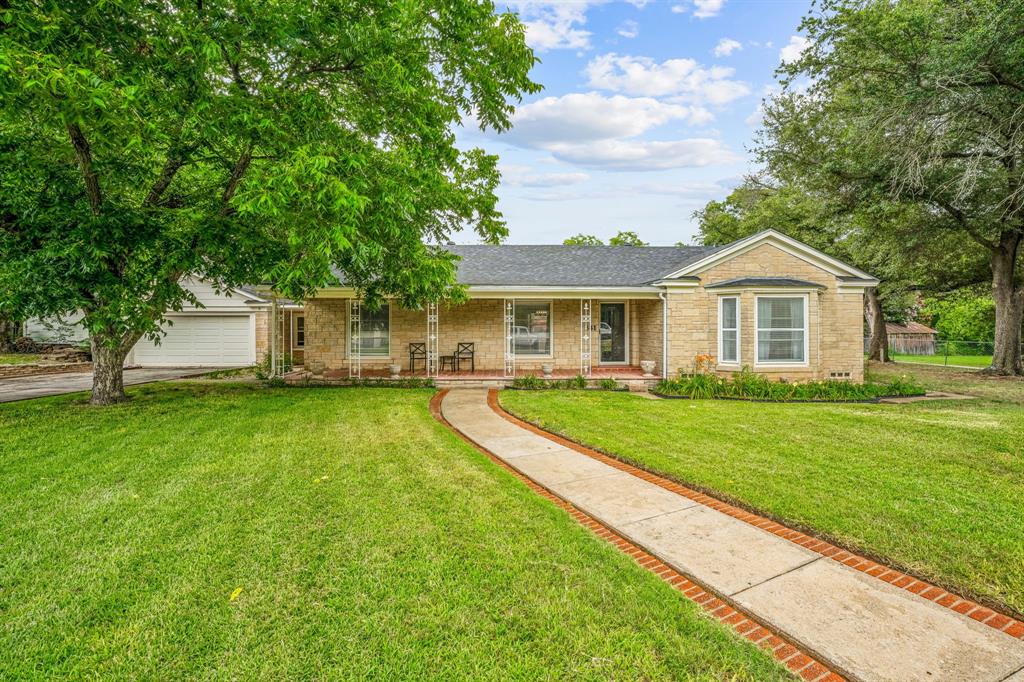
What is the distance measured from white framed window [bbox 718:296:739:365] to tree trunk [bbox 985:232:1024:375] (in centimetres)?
1096

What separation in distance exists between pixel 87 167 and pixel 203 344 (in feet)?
42.1

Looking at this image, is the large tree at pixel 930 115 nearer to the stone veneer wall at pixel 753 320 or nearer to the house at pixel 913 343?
the stone veneer wall at pixel 753 320

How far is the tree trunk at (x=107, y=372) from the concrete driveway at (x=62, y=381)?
2.64m

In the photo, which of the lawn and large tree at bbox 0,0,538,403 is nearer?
the lawn

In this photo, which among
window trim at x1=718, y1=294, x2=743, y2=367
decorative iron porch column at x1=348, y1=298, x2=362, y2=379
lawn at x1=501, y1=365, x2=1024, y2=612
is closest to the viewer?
lawn at x1=501, y1=365, x2=1024, y2=612

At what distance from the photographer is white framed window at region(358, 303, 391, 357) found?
13.6 m

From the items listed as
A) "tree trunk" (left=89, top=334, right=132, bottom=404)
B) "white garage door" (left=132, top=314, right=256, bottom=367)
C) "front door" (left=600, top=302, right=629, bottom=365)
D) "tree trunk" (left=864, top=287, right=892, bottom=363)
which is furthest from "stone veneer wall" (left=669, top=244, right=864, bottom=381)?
"white garage door" (left=132, top=314, right=256, bottom=367)

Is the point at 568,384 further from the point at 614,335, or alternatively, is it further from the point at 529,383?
the point at 614,335

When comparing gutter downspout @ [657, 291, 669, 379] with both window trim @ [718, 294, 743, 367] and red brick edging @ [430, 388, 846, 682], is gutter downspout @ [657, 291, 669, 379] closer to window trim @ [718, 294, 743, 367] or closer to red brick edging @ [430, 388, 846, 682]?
window trim @ [718, 294, 743, 367]

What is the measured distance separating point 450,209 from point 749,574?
358 inches

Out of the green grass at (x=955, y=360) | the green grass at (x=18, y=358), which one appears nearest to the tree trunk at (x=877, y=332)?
the green grass at (x=955, y=360)

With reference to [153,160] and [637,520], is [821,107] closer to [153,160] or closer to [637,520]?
[637,520]

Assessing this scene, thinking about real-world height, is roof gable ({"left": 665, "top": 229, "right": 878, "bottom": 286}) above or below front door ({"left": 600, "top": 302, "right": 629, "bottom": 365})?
above

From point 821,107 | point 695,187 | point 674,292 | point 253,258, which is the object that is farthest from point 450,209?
point 695,187
